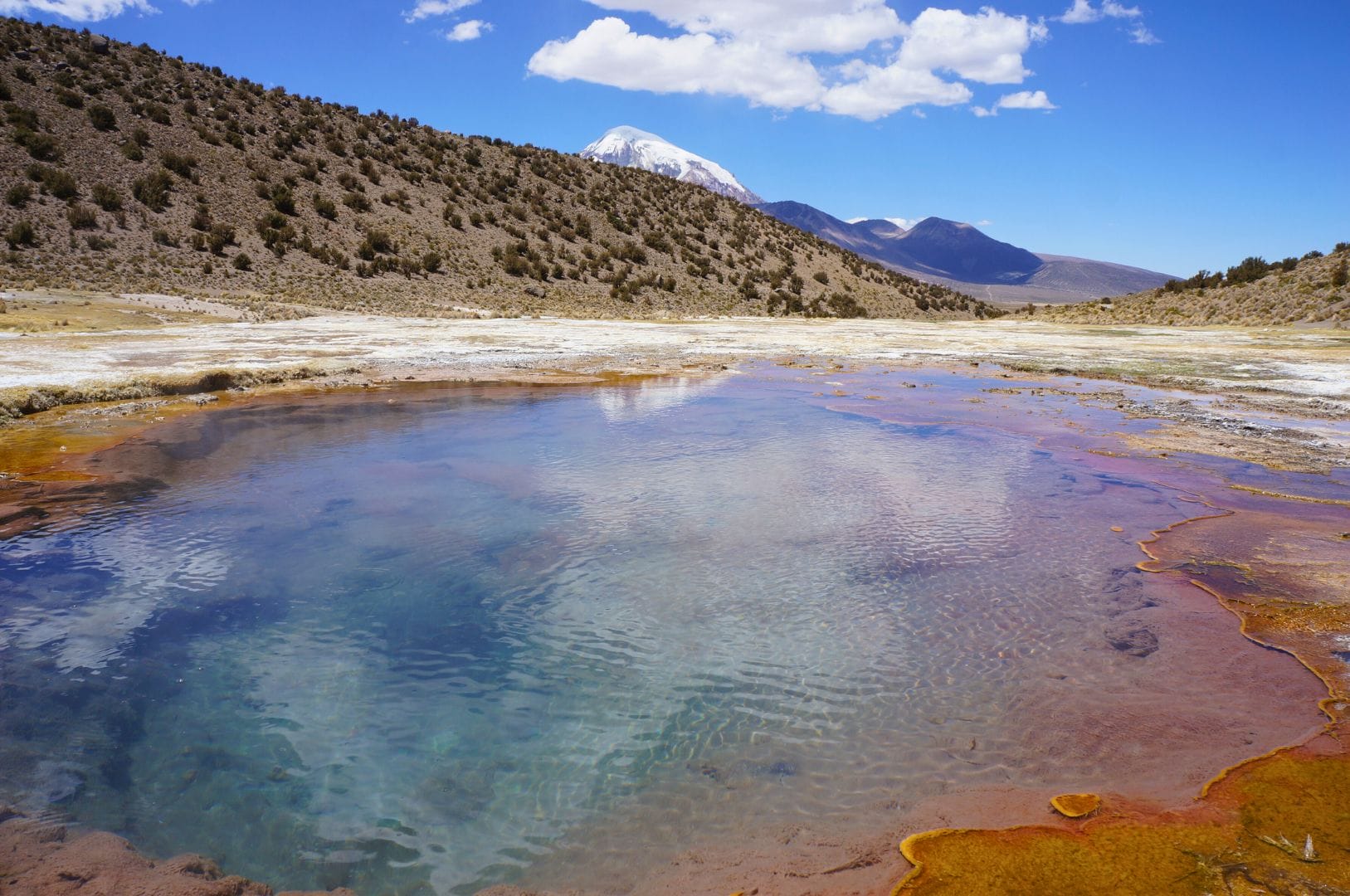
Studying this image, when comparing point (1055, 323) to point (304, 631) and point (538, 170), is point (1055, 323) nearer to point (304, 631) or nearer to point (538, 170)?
point (538, 170)

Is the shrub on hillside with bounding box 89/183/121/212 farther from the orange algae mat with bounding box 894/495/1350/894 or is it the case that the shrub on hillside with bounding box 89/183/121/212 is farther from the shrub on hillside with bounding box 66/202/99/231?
the orange algae mat with bounding box 894/495/1350/894

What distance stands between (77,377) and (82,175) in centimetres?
2246

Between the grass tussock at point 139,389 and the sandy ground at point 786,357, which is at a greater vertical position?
the sandy ground at point 786,357

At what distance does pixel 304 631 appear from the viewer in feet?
16.3

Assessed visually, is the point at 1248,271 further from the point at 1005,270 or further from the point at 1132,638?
the point at 1005,270

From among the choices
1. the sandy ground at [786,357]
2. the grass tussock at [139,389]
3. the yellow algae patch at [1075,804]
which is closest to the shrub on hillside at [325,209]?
the sandy ground at [786,357]

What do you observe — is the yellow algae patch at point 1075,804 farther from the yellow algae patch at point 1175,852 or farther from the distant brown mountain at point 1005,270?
the distant brown mountain at point 1005,270

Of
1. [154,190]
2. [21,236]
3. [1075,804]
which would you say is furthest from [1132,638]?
[154,190]

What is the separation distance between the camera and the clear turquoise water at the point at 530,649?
11.3 feet

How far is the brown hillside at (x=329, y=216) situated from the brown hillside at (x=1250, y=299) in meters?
11.9

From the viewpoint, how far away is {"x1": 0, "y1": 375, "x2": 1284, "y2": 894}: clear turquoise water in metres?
3.44

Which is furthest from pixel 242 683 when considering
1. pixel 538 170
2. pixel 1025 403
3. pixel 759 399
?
pixel 538 170

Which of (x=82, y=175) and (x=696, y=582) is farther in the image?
(x=82, y=175)

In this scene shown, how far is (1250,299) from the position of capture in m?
29.5
